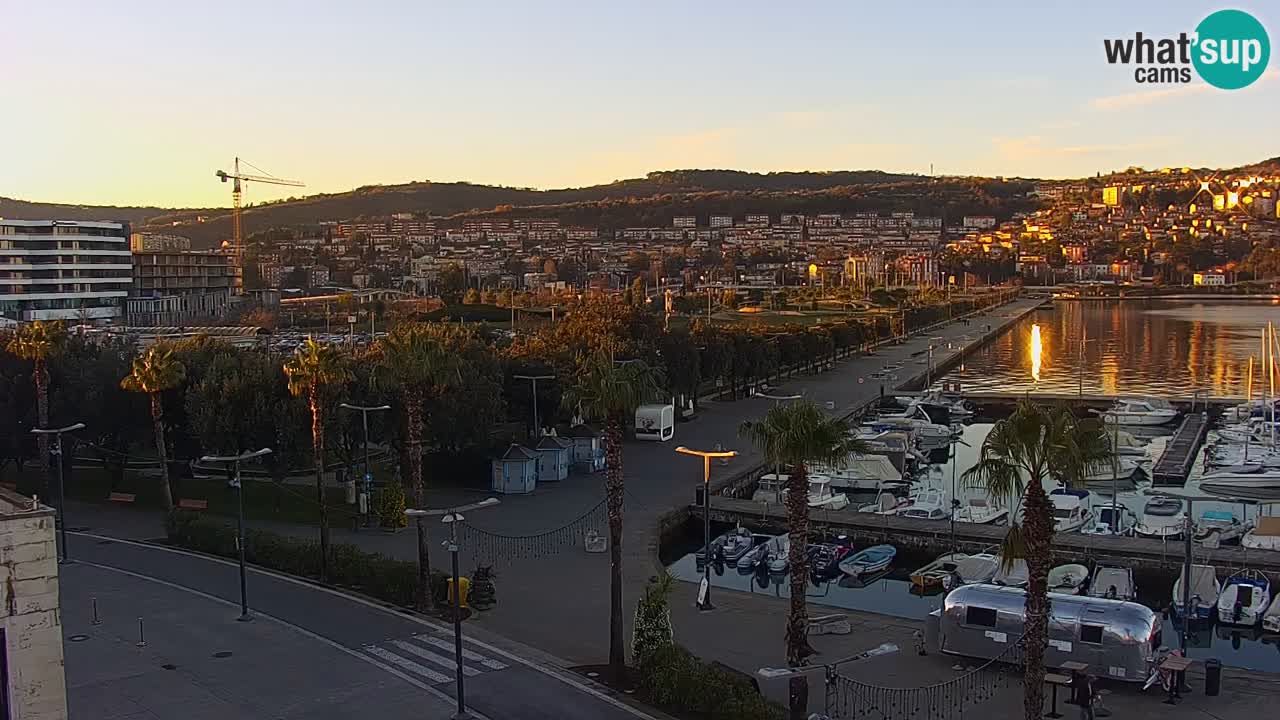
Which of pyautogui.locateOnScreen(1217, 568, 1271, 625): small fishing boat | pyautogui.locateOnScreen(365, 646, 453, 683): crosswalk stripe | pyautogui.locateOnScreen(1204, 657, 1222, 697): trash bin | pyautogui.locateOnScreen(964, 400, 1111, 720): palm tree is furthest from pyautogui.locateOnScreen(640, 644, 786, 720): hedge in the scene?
pyautogui.locateOnScreen(1217, 568, 1271, 625): small fishing boat

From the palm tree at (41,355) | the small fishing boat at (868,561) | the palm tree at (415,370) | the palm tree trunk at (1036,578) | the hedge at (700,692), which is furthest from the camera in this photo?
the palm tree at (41,355)

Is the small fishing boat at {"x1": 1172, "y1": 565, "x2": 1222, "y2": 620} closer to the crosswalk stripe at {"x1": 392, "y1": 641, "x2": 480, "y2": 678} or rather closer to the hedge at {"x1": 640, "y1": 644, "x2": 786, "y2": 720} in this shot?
the hedge at {"x1": 640, "y1": 644, "x2": 786, "y2": 720}

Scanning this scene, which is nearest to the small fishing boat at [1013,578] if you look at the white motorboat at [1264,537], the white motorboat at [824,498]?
the white motorboat at [1264,537]

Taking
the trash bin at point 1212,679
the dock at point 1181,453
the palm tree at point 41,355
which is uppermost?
the palm tree at point 41,355

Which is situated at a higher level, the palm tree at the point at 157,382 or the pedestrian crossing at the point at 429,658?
the palm tree at the point at 157,382

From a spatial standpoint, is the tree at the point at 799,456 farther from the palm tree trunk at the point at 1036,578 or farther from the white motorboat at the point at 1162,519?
the white motorboat at the point at 1162,519

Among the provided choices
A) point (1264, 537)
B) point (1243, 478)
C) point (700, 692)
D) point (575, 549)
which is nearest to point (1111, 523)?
point (1264, 537)

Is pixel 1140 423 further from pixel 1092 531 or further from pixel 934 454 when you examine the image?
pixel 1092 531
